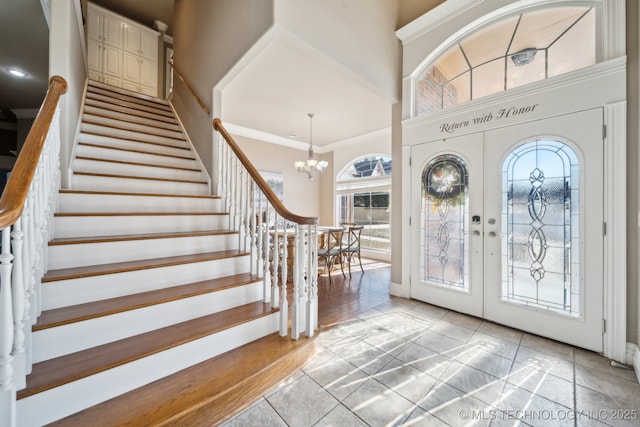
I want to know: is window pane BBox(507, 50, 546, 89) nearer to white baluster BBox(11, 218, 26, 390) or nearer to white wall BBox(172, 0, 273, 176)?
white wall BBox(172, 0, 273, 176)

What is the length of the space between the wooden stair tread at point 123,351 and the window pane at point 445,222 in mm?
2190

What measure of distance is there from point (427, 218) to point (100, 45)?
281 inches

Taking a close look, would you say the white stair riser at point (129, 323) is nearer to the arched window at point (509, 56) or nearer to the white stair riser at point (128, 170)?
the white stair riser at point (128, 170)

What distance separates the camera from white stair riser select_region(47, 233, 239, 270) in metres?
1.76

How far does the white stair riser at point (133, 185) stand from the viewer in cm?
244

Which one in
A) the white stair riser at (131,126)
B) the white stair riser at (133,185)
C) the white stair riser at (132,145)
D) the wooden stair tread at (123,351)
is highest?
the white stair riser at (131,126)

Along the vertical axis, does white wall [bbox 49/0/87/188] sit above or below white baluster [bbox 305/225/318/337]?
above

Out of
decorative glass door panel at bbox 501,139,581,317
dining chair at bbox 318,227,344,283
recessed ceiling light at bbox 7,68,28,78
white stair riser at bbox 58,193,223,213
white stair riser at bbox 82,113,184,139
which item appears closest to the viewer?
white stair riser at bbox 58,193,223,213

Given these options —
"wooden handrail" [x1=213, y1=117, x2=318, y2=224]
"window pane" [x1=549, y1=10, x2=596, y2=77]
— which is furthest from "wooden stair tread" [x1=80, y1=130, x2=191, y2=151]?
"window pane" [x1=549, y1=10, x2=596, y2=77]

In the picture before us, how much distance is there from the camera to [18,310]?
1086 mm

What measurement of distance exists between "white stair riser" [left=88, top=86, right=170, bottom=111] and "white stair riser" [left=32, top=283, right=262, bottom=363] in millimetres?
4043

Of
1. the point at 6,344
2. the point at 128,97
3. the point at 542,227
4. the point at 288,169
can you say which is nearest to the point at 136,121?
the point at 128,97

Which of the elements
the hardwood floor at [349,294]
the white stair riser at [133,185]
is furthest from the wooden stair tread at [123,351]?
the white stair riser at [133,185]

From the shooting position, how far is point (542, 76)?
2461mm
